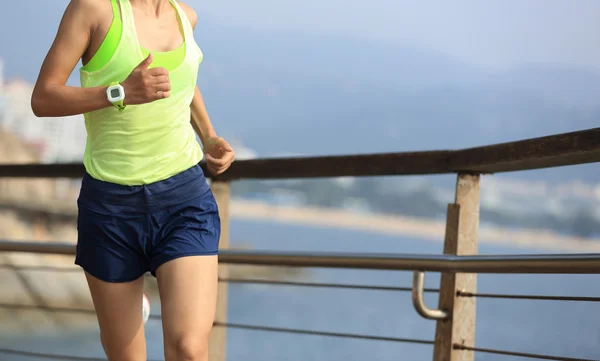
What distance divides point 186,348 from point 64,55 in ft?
1.81

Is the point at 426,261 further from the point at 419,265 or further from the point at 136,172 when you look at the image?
the point at 136,172

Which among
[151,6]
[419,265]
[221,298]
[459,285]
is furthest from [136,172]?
[221,298]

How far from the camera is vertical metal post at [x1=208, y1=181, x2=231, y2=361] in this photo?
2.41 meters

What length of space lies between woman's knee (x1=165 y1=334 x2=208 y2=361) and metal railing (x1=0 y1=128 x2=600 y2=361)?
453 millimetres

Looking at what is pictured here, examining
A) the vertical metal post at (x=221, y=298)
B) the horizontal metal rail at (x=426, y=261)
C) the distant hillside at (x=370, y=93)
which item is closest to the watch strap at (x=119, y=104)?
the horizontal metal rail at (x=426, y=261)

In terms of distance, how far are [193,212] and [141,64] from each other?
30cm

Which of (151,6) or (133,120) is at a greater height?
(151,6)

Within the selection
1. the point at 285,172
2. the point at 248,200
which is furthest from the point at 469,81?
the point at 285,172

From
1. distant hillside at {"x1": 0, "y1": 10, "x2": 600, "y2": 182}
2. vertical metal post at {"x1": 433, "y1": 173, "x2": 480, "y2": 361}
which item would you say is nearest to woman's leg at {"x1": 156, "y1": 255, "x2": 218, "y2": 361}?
vertical metal post at {"x1": 433, "y1": 173, "x2": 480, "y2": 361}

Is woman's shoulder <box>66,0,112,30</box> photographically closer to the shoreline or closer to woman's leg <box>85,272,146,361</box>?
woman's leg <box>85,272,146,361</box>

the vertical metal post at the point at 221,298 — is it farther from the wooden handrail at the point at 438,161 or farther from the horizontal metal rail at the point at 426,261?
the horizontal metal rail at the point at 426,261

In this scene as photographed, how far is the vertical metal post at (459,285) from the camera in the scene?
187 centimetres

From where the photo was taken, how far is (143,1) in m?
1.58

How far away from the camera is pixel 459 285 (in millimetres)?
1881
